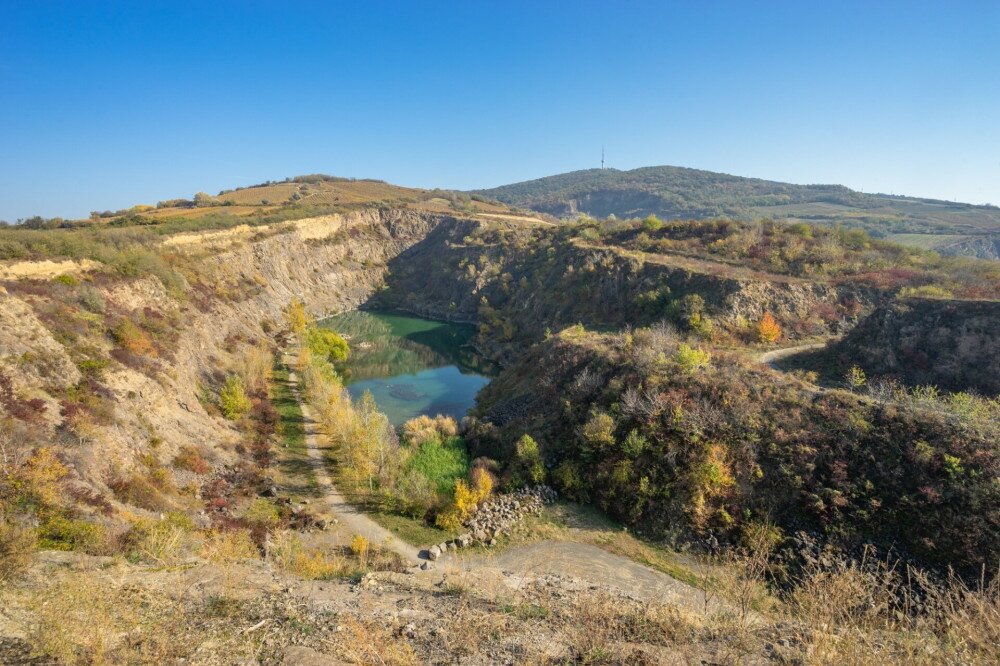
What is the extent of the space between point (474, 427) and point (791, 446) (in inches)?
708

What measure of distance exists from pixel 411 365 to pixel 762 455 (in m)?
40.2

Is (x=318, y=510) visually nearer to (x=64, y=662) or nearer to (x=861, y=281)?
(x=64, y=662)

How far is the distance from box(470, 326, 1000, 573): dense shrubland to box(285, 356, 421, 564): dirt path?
800 centimetres

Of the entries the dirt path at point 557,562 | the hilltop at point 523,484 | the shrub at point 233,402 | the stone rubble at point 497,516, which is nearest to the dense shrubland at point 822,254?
the hilltop at point 523,484

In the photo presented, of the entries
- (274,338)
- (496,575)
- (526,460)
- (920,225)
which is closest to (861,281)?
(526,460)

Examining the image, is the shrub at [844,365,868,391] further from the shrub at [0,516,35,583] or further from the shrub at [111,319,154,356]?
the shrub at [111,319,154,356]

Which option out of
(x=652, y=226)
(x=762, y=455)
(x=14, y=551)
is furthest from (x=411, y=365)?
(x=14, y=551)

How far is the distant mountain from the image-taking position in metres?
76.6

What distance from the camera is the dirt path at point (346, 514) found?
20.0 m

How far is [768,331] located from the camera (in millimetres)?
35125

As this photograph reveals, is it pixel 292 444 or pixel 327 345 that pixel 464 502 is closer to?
pixel 292 444

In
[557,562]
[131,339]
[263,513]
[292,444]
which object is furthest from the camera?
[292,444]

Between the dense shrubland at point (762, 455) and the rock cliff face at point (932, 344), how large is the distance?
290 inches

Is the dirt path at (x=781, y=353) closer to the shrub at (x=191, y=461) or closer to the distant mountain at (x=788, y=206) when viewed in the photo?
the shrub at (x=191, y=461)
